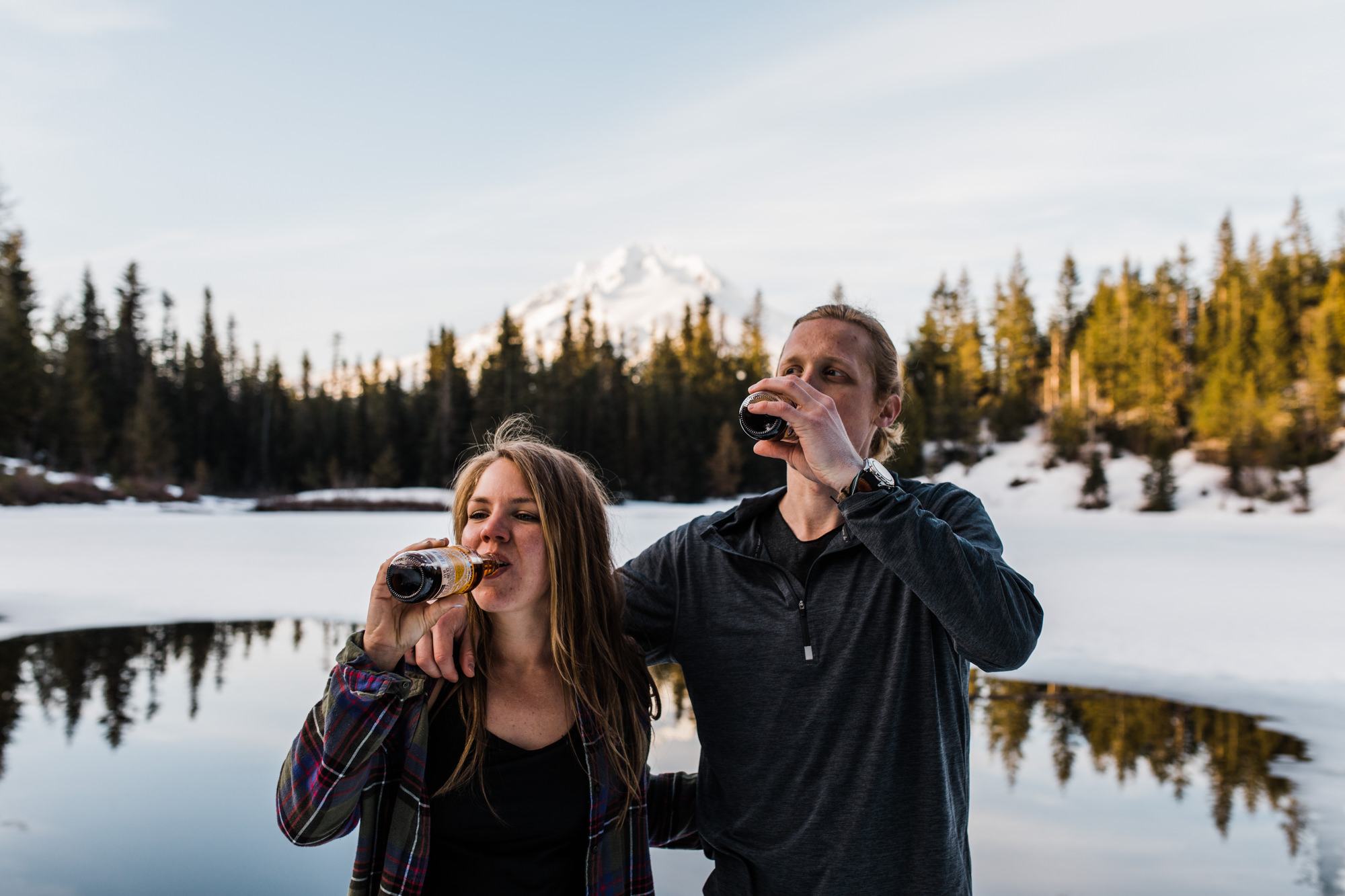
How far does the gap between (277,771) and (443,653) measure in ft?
12.9

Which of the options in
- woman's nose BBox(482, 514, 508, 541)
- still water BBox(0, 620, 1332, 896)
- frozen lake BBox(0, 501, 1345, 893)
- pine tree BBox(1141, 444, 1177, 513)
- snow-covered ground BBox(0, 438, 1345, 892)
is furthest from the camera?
pine tree BBox(1141, 444, 1177, 513)

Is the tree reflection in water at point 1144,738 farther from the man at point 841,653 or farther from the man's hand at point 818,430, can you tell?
the man's hand at point 818,430

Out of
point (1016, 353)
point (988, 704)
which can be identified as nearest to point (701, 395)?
point (1016, 353)

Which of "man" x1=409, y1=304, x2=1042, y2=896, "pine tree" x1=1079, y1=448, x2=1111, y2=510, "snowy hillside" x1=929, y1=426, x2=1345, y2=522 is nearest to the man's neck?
"man" x1=409, y1=304, x2=1042, y2=896

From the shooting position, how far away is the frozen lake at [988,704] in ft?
13.6

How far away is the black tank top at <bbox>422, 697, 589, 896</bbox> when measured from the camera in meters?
1.94

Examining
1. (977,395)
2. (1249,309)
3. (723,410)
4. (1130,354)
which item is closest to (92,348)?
(723,410)

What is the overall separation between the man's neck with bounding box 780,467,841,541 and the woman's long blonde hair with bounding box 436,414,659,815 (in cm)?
52

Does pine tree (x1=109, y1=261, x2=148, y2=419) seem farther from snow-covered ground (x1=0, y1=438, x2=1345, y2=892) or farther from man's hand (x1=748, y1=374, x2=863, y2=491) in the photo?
man's hand (x1=748, y1=374, x2=863, y2=491)

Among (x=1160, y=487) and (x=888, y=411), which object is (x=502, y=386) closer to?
(x=1160, y=487)

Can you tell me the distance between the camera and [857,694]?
1962 mm

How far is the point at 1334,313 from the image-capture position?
4309cm

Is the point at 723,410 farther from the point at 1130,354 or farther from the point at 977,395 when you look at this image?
the point at 1130,354

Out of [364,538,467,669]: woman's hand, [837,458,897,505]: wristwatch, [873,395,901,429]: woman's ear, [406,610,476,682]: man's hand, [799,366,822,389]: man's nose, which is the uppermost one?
[799,366,822,389]: man's nose
